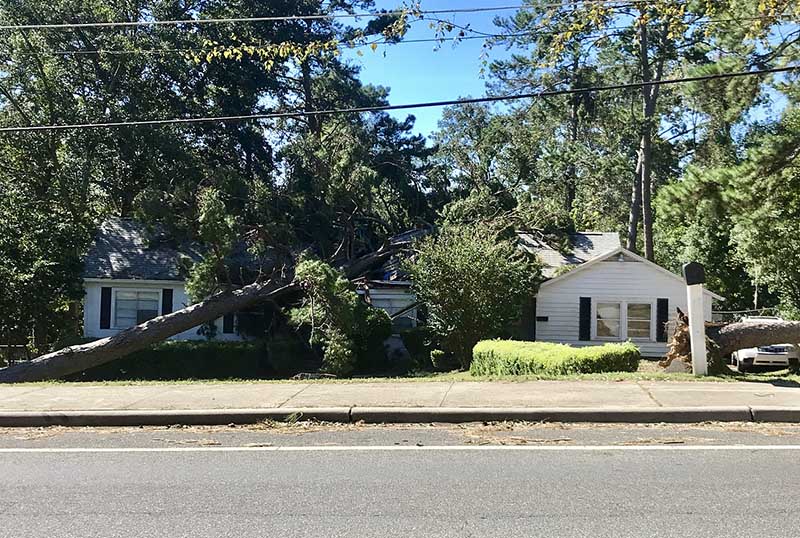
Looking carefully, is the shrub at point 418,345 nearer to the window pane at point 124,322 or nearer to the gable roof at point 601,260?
the gable roof at point 601,260

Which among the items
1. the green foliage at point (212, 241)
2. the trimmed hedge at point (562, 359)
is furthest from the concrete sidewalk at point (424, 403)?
the green foliage at point (212, 241)

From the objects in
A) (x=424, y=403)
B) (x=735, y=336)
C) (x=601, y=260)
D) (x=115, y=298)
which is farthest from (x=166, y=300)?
(x=735, y=336)

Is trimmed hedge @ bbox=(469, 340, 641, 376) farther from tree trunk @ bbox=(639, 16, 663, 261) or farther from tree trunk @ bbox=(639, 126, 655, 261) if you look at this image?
tree trunk @ bbox=(639, 16, 663, 261)

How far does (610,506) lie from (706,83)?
1318cm

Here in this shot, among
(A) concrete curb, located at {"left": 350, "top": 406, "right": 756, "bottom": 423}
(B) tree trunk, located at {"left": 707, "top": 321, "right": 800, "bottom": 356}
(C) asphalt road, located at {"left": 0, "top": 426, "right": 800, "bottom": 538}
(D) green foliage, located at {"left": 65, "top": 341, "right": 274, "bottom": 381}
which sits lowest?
(D) green foliage, located at {"left": 65, "top": 341, "right": 274, "bottom": 381}

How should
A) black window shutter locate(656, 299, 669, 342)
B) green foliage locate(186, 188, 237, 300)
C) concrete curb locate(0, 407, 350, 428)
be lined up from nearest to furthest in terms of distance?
1. concrete curb locate(0, 407, 350, 428)
2. green foliage locate(186, 188, 237, 300)
3. black window shutter locate(656, 299, 669, 342)

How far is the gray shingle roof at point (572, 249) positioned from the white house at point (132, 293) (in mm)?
10803

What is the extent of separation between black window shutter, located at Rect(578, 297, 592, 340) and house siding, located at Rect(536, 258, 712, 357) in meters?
0.11

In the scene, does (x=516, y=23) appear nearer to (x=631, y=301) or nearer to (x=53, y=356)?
(x=631, y=301)

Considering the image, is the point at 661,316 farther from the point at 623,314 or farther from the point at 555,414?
the point at 555,414

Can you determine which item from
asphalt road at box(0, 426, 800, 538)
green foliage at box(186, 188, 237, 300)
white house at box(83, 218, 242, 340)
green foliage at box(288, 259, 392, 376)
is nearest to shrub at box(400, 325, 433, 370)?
green foliage at box(288, 259, 392, 376)

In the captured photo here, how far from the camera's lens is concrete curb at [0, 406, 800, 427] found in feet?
26.9

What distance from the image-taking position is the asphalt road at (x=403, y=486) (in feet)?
15.7

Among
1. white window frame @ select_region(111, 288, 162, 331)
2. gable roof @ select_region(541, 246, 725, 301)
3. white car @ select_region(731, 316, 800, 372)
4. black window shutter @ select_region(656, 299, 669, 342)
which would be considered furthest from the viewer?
white window frame @ select_region(111, 288, 162, 331)
